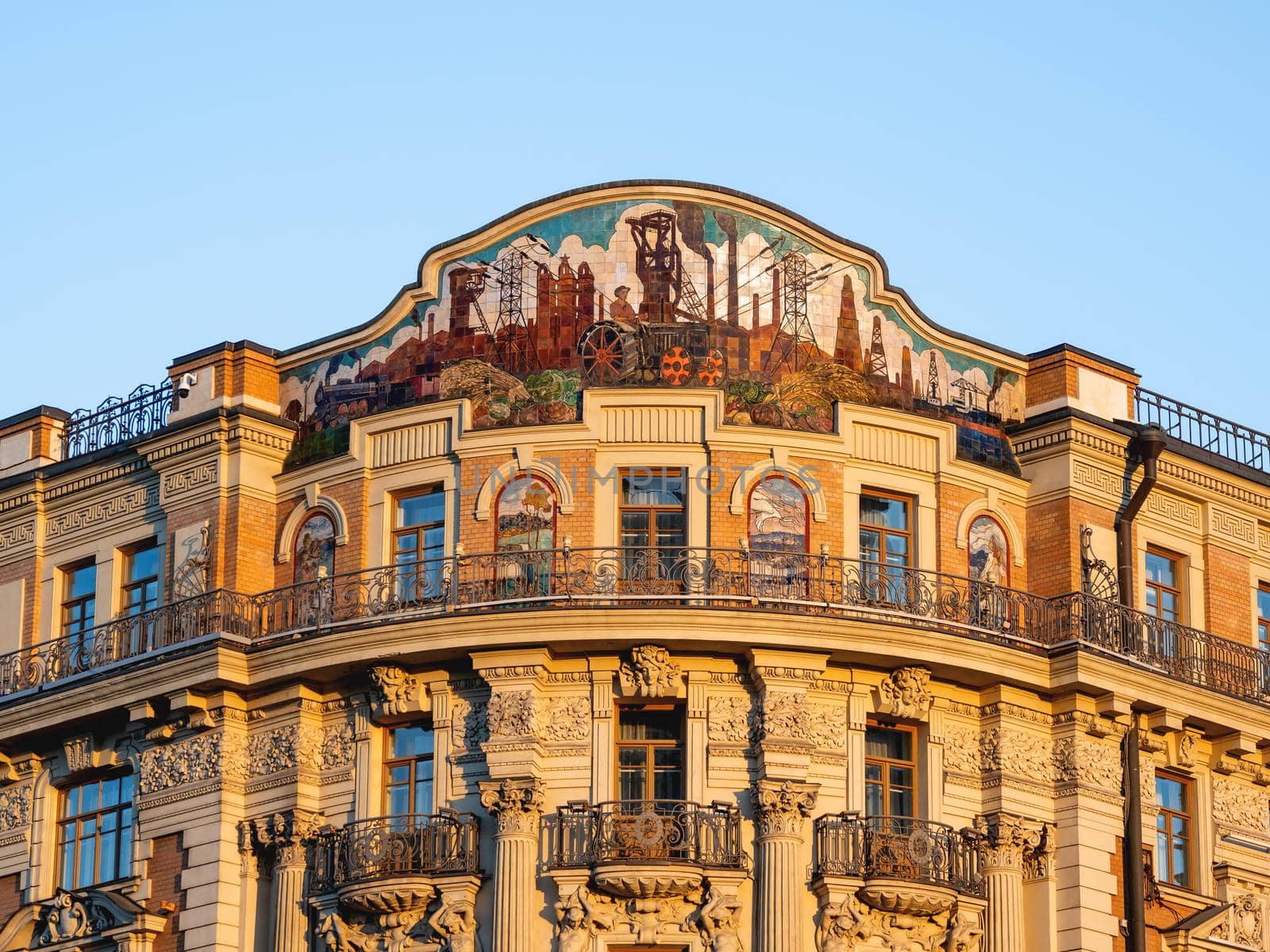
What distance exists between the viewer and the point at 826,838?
41.1 metres

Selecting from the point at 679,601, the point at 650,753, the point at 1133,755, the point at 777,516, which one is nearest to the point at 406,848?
the point at 650,753

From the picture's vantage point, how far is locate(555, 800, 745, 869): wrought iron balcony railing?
133 ft

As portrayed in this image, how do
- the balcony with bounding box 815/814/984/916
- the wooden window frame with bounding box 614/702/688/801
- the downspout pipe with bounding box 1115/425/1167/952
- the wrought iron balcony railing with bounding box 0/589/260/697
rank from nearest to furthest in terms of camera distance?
the balcony with bounding box 815/814/984/916
the wooden window frame with bounding box 614/702/688/801
the downspout pipe with bounding box 1115/425/1167/952
the wrought iron balcony railing with bounding box 0/589/260/697

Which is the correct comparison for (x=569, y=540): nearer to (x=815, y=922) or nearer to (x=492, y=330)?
(x=492, y=330)

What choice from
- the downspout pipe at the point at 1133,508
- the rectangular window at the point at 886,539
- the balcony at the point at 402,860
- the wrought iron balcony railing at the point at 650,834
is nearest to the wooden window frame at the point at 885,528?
the rectangular window at the point at 886,539

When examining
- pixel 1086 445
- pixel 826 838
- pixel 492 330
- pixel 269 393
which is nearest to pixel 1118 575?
pixel 1086 445

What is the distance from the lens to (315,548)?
44156 mm

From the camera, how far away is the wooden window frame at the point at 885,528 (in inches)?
1706

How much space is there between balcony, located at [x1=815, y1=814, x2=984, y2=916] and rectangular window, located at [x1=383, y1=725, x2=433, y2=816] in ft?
16.8

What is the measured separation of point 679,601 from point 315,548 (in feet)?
18.0

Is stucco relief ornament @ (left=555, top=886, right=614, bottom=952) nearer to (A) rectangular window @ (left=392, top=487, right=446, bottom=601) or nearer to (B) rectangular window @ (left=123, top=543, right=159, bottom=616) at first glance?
(A) rectangular window @ (left=392, top=487, right=446, bottom=601)

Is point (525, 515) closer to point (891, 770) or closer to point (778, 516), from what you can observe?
point (778, 516)

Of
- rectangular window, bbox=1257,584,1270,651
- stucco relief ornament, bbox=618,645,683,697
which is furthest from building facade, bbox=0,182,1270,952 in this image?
rectangular window, bbox=1257,584,1270,651

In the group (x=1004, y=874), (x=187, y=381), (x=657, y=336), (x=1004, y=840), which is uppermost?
(x=187, y=381)
